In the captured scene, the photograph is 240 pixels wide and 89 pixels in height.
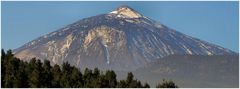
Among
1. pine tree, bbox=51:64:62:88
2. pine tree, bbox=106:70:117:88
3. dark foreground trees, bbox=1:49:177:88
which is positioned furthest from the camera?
pine tree, bbox=106:70:117:88

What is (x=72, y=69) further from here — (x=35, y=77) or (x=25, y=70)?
(x=35, y=77)

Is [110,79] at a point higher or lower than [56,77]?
lower

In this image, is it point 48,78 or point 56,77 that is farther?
point 56,77

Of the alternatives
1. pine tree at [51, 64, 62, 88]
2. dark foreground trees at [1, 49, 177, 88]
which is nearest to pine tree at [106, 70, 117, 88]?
dark foreground trees at [1, 49, 177, 88]

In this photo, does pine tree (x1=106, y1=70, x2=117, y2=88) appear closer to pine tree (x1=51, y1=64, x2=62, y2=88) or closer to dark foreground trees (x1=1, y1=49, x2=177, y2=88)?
dark foreground trees (x1=1, y1=49, x2=177, y2=88)

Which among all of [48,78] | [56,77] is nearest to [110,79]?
[56,77]

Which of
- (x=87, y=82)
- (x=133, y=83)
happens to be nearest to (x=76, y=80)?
(x=87, y=82)

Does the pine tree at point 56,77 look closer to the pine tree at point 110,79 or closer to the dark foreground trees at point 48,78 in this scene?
the dark foreground trees at point 48,78

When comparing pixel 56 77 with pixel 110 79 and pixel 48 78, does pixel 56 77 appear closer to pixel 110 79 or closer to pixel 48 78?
pixel 48 78
